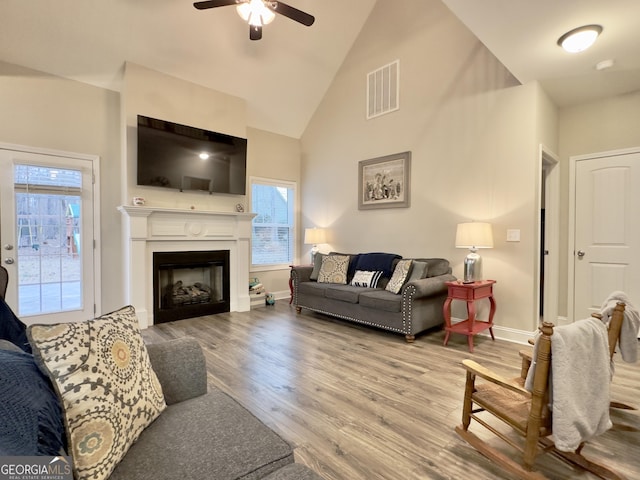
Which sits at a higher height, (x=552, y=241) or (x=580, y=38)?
(x=580, y=38)

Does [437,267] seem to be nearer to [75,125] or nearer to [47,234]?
[47,234]

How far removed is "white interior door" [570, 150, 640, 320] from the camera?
3.47 meters

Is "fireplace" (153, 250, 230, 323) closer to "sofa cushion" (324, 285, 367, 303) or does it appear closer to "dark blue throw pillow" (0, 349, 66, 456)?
"sofa cushion" (324, 285, 367, 303)

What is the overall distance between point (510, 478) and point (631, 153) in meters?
3.73

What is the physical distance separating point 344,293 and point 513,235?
2.00 m

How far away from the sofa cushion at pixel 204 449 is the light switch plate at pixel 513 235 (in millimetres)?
3353

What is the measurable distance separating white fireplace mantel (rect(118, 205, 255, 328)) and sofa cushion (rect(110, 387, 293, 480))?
3274 millimetres

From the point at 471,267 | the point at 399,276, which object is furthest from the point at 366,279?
the point at 471,267

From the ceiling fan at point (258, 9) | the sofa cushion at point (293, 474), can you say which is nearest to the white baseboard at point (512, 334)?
the sofa cushion at point (293, 474)

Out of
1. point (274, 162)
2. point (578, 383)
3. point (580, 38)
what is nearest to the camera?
point (578, 383)

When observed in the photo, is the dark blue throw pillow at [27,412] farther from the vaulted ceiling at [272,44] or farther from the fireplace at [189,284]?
the fireplace at [189,284]

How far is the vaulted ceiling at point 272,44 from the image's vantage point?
94.7 inches

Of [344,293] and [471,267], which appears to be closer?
[471,267]

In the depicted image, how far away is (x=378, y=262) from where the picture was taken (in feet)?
14.2
